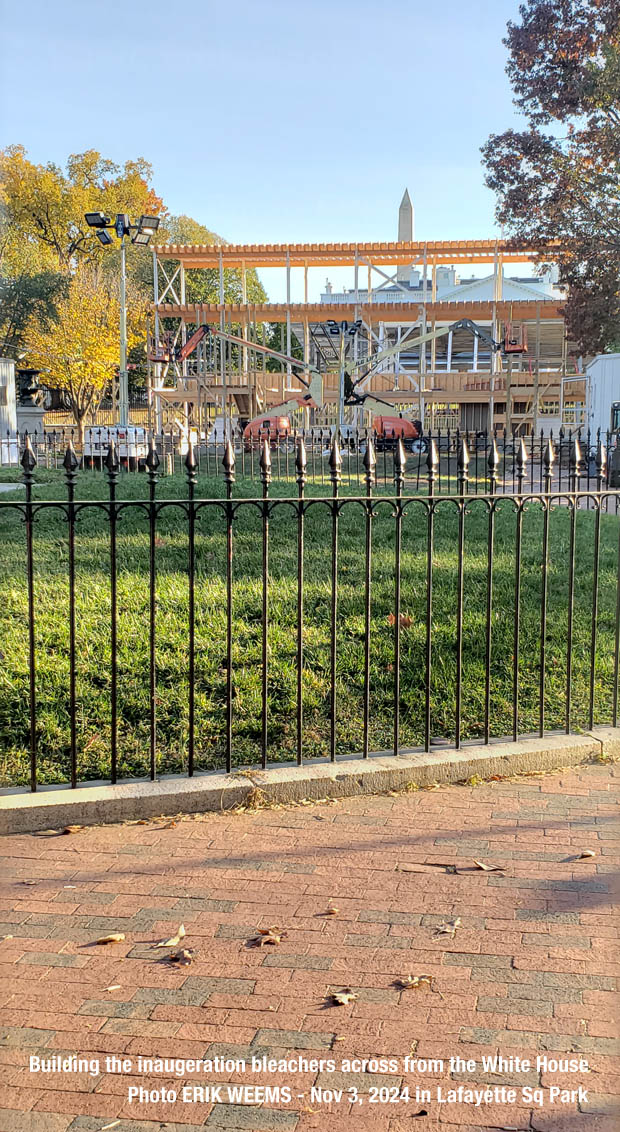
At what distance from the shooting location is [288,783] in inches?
186

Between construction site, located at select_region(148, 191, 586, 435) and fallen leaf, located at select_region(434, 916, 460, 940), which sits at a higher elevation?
construction site, located at select_region(148, 191, 586, 435)

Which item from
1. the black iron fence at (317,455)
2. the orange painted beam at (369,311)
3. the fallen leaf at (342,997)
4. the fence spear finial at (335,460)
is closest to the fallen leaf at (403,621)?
the fence spear finial at (335,460)

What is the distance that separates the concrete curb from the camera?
4453 mm

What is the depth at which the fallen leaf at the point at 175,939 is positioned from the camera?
11.2 feet

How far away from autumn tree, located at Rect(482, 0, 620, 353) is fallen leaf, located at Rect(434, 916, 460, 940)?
16.8 m

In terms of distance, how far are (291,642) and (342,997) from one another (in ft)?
11.7

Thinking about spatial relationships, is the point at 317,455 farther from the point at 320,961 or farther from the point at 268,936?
the point at 320,961

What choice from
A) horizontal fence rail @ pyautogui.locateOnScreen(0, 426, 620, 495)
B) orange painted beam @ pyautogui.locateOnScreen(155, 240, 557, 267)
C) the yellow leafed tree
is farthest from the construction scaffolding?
horizontal fence rail @ pyautogui.locateOnScreen(0, 426, 620, 495)

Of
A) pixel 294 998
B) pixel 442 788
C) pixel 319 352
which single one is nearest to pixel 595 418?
pixel 319 352

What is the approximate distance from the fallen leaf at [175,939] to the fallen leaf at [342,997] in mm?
619

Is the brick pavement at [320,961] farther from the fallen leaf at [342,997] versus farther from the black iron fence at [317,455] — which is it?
the black iron fence at [317,455]

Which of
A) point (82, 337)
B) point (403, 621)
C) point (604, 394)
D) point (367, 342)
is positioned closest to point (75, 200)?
point (82, 337)

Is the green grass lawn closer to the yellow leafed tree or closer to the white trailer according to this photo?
the white trailer

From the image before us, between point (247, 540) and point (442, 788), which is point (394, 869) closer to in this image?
point (442, 788)
